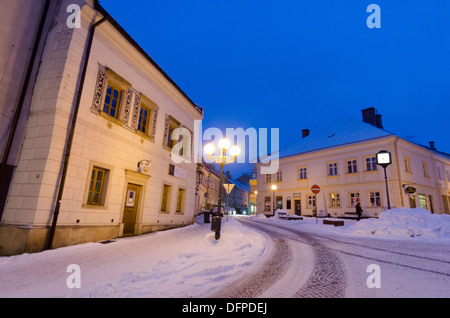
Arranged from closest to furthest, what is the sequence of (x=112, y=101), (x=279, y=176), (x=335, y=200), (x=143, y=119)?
1. (x=112, y=101)
2. (x=143, y=119)
3. (x=335, y=200)
4. (x=279, y=176)

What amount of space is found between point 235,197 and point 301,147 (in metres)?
34.3

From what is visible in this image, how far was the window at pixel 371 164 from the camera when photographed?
79.2 feet

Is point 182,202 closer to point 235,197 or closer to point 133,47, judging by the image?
point 133,47

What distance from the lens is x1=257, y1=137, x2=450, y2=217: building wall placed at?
905 inches

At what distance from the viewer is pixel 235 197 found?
63.7m

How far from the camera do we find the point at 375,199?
23594 mm

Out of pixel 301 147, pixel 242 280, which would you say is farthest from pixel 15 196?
pixel 301 147

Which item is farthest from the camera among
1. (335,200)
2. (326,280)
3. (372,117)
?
(372,117)

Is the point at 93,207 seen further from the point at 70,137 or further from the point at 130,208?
the point at 70,137

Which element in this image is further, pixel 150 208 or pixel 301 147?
pixel 301 147

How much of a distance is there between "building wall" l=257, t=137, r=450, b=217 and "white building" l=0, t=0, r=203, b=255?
71.1 ft

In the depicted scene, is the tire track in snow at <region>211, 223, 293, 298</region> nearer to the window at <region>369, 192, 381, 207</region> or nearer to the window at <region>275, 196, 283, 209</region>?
the window at <region>369, 192, 381, 207</region>

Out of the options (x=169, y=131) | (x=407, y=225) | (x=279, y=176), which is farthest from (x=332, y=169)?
(x=169, y=131)

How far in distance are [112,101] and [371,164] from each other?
82.4 ft
